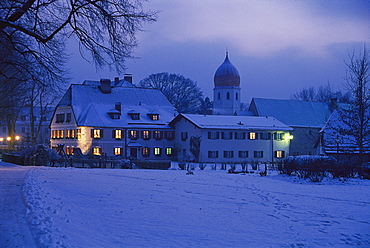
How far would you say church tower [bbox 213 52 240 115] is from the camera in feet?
299

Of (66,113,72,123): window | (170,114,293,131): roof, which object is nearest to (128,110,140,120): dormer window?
(170,114,293,131): roof

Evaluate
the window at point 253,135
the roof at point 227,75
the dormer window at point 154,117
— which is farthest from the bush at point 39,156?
the roof at point 227,75

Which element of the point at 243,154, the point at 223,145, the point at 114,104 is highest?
the point at 114,104

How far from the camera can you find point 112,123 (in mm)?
56594

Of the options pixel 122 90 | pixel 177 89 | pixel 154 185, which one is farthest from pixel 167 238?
pixel 177 89

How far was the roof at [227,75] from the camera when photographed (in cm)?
9138

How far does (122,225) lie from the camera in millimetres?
10719

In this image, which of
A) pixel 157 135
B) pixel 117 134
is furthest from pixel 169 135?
pixel 117 134

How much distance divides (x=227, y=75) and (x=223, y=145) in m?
37.1

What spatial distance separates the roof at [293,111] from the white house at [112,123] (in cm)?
1617

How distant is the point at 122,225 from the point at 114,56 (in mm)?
6810

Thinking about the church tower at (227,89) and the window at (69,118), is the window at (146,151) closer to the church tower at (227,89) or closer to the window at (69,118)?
the window at (69,118)

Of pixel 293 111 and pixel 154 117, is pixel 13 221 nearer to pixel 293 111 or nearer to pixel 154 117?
pixel 154 117

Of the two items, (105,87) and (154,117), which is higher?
(105,87)
